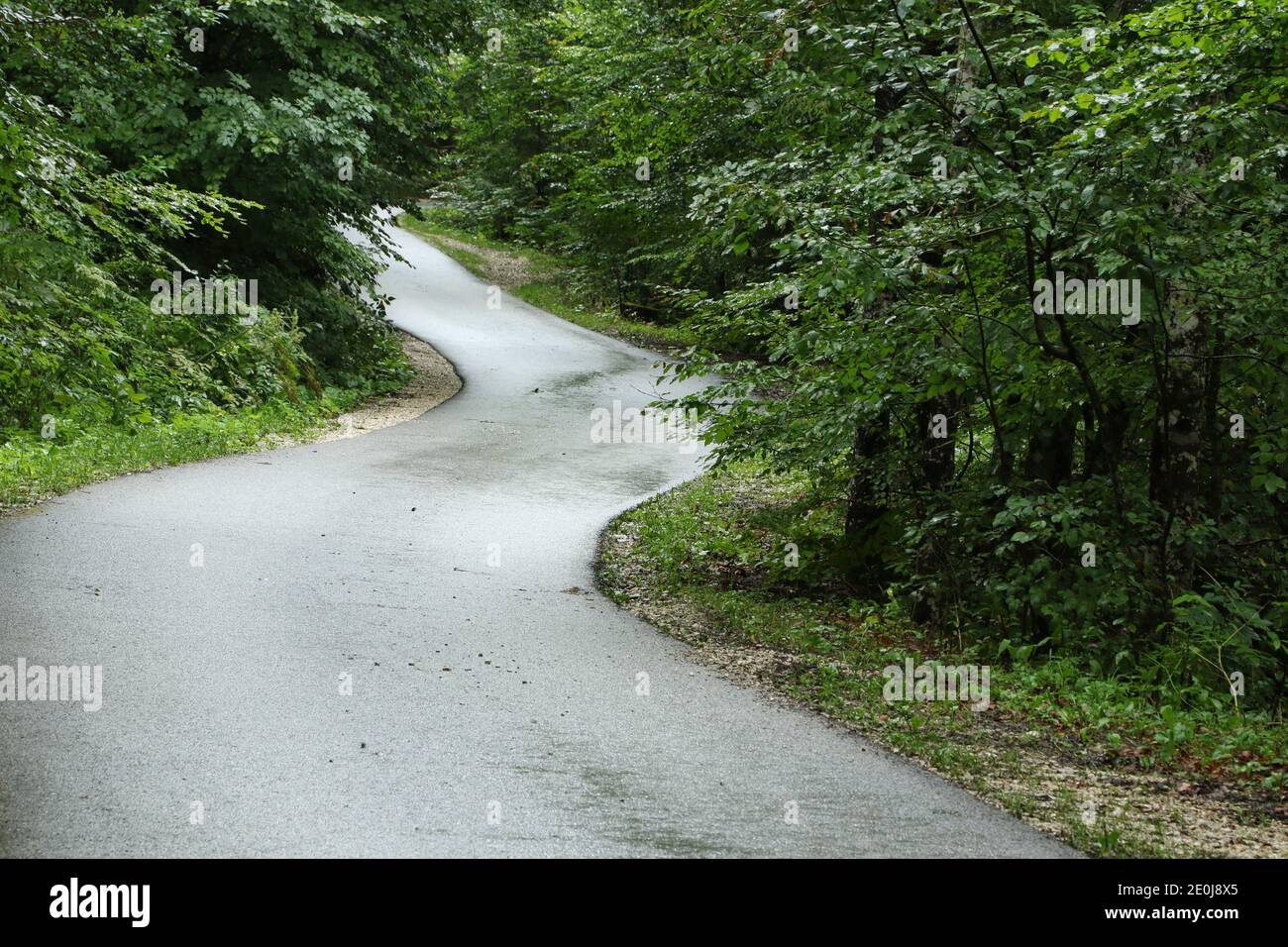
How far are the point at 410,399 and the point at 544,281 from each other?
16.2m

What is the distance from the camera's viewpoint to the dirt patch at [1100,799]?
5.37 m

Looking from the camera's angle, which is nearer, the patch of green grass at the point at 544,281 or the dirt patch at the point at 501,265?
the patch of green grass at the point at 544,281

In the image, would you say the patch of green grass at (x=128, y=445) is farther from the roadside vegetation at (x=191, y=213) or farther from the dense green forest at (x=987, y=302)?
the dense green forest at (x=987, y=302)

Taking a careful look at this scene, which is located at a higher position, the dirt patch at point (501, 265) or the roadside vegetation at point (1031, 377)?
the dirt patch at point (501, 265)

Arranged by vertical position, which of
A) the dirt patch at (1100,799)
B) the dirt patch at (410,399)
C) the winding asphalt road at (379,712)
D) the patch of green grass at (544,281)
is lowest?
the dirt patch at (1100,799)

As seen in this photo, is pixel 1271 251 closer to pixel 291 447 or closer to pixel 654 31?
pixel 291 447

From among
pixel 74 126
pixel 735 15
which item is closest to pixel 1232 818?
pixel 735 15

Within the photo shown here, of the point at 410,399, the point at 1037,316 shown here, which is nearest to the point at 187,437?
the point at 410,399

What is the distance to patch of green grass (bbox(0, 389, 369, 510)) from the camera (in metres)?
11.5

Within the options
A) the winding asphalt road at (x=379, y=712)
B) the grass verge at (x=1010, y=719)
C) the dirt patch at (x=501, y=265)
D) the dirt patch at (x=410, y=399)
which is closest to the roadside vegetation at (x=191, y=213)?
the dirt patch at (x=410, y=399)

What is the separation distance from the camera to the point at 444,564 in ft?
33.4

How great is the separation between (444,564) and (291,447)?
19.9 feet

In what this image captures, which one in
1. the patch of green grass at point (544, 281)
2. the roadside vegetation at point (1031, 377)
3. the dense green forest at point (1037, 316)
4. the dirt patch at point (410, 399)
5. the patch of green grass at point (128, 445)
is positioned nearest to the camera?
the roadside vegetation at point (1031, 377)

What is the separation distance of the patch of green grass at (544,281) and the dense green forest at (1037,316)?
13.7 m
